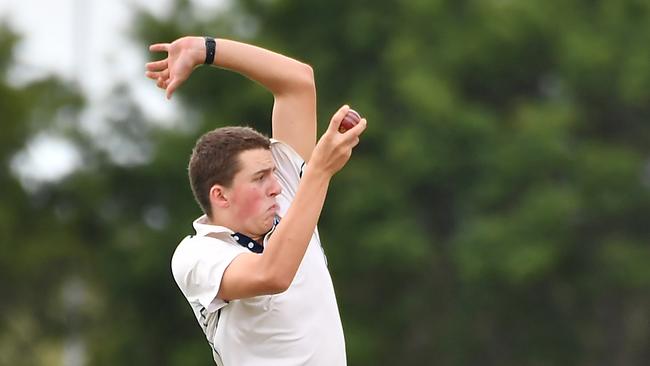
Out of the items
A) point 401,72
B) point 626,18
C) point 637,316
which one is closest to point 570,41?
point 626,18

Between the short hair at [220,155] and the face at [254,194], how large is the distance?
0.08 feet

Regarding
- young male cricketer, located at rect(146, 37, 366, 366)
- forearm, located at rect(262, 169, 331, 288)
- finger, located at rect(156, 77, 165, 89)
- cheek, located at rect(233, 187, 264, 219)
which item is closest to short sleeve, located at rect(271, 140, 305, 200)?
young male cricketer, located at rect(146, 37, 366, 366)

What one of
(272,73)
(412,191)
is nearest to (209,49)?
(272,73)

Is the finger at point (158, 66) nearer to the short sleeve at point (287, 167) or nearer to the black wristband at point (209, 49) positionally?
the black wristband at point (209, 49)

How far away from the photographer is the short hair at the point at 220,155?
552cm

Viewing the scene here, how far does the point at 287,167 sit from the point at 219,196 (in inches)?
15.7

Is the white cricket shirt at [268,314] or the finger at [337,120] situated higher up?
the finger at [337,120]

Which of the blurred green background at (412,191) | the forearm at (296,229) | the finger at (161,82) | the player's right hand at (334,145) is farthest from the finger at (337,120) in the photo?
the blurred green background at (412,191)

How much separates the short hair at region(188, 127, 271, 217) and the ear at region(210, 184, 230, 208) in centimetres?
1

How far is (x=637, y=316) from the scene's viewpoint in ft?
101

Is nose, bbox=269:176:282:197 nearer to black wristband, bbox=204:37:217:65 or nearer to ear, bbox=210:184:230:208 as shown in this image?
ear, bbox=210:184:230:208

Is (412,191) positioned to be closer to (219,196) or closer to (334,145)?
(219,196)

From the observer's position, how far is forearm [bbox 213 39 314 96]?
5828 mm

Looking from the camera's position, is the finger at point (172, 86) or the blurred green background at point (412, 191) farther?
the blurred green background at point (412, 191)
